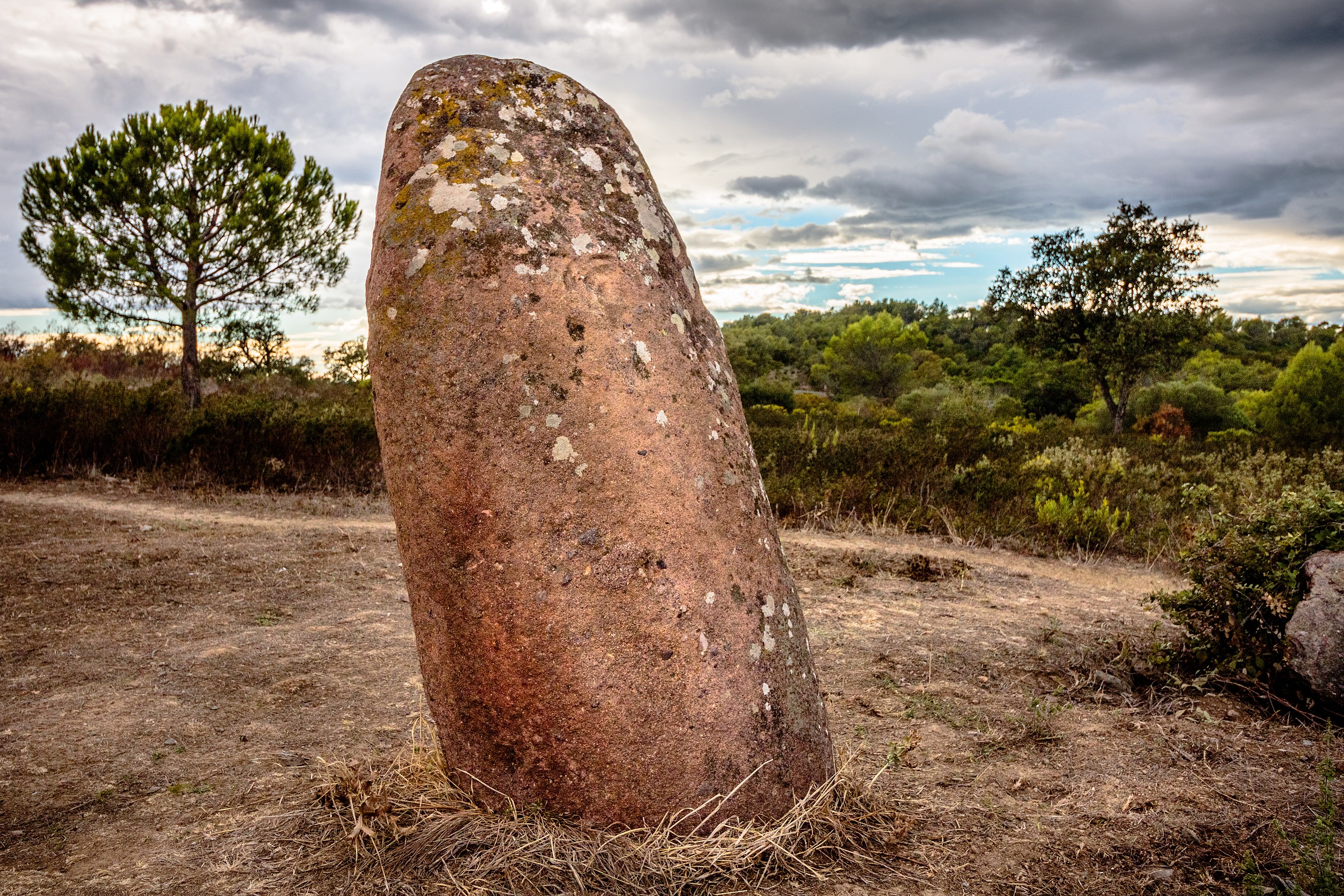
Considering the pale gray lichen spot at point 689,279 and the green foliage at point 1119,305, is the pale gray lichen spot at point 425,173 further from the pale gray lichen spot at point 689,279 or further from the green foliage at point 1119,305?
the green foliage at point 1119,305

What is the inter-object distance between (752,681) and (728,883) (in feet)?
1.55

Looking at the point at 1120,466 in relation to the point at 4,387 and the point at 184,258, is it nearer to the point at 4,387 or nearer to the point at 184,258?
the point at 4,387

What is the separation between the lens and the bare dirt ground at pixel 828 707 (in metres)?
2.26

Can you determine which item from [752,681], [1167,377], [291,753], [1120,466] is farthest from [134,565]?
[1167,377]

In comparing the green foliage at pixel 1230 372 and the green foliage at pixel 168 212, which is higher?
the green foliage at pixel 168 212

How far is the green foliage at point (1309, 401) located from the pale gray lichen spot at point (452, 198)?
17457 mm

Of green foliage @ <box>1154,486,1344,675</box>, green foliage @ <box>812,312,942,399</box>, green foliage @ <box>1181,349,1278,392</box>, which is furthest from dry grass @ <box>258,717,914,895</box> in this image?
green foliage @ <box>812,312,942,399</box>

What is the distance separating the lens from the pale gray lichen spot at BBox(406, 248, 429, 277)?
218 cm

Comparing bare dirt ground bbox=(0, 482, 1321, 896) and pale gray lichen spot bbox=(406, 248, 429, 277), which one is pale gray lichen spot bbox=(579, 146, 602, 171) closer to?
pale gray lichen spot bbox=(406, 248, 429, 277)

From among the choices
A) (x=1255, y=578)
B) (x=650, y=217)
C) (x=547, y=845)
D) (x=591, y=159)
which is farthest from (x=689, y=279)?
(x=1255, y=578)

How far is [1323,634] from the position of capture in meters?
3.20

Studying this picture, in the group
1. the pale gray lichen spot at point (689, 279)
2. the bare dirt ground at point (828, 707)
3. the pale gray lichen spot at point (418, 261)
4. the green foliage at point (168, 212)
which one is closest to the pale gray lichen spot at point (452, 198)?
the pale gray lichen spot at point (418, 261)

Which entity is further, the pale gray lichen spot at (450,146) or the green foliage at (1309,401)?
the green foliage at (1309,401)

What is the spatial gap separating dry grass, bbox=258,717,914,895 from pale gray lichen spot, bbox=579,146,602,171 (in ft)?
5.61
